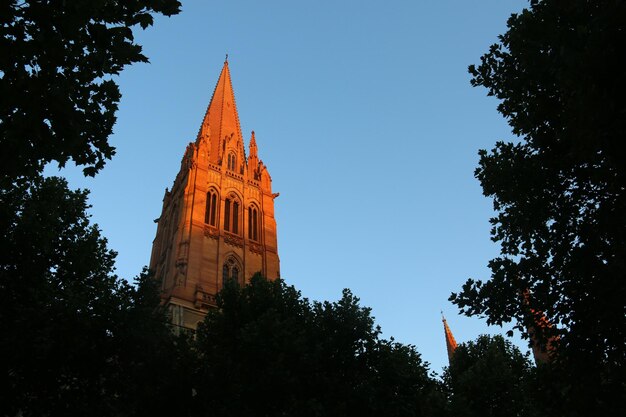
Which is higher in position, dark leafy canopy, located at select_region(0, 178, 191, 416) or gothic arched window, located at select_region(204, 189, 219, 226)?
gothic arched window, located at select_region(204, 189, 219, 226)

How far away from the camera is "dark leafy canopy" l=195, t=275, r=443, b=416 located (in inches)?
639

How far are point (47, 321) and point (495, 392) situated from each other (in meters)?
16.9

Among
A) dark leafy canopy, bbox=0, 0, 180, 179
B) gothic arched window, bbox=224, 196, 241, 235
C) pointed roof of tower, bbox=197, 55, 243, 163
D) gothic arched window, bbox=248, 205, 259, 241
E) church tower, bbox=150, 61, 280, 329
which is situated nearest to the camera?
dark leafy canopy, bbox=0, 0, 180, 179

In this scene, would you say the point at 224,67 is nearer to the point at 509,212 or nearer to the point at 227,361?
the point at 227,361

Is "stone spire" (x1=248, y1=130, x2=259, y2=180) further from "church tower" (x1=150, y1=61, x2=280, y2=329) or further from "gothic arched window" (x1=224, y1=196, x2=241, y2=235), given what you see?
"gothic arched window" (x1=224, y1=196, x2=241, y2=235)

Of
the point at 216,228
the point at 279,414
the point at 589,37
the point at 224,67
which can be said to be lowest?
the point at 279,414

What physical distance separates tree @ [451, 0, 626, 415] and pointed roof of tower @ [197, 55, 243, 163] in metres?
37.6

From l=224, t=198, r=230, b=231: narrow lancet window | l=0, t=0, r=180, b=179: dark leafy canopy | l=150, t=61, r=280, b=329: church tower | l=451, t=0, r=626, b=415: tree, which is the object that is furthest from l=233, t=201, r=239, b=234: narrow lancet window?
l=0, t=0, r=180, b=179: dark leafy canopy

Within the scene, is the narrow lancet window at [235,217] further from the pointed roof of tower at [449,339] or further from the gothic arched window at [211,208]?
the pointed roof of tower at [449,339]

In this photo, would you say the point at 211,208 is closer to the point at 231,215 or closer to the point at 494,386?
the point at 231,215

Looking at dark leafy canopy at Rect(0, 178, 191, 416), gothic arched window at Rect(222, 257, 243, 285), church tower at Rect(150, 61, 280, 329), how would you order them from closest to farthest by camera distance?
dark leafy canopy at Rect(0, 178, 191, 416) → church tower at Rect(150, 61, 280, 329) → gothic arched window at Rect(222, 257, 243, 285)

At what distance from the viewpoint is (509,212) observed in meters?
12.0

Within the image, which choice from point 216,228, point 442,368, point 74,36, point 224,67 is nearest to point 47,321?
point 74,36

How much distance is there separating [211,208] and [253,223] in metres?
3.74
